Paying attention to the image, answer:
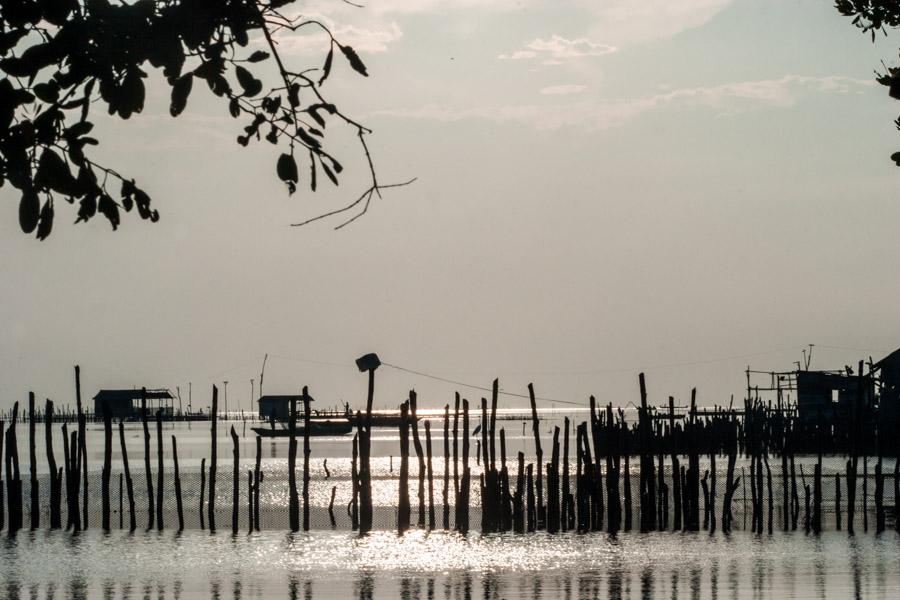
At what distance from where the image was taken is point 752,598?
628 inches

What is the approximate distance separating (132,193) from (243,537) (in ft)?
64.1

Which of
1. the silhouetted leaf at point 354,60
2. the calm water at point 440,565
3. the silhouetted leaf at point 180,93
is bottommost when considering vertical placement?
the calm water at point 440,565

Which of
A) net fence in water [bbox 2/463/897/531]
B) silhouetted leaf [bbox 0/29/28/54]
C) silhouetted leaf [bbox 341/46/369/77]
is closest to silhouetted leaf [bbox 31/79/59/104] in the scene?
silhouetted leaf [bbox 0/29/28/54]

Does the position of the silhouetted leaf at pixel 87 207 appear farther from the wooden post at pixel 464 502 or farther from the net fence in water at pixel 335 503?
the net fence in water at pixel 335 503

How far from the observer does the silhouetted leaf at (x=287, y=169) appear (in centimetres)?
486

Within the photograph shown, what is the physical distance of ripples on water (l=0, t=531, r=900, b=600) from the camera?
55.2 ft

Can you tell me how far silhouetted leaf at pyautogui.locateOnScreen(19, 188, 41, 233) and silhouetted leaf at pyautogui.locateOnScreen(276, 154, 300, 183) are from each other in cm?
92

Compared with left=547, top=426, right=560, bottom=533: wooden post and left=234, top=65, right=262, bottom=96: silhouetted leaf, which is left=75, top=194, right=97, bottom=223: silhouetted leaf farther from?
left=547, top=426, right=560, bottom=533: wooden post

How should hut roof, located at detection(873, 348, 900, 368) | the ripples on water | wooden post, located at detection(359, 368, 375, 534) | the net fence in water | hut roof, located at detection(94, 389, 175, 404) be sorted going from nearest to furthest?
1. the ripples on water
2. wooden post, located at detection(359, 368, 375, 534)
3. the net fence in water
4. hut roof, located at detection(873, 348, 900, 368)
5. hut roof, located at detection(94, 389, 175, 404)

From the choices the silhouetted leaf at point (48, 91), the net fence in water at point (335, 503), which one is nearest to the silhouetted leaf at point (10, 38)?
the silhouetted leaf at point (48, 91)

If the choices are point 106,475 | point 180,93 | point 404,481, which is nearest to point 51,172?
point 180,93

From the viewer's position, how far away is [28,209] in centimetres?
456

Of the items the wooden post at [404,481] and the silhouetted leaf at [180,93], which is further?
the wooden post at [404,481]

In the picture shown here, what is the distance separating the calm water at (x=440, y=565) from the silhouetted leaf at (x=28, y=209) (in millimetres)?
12516
